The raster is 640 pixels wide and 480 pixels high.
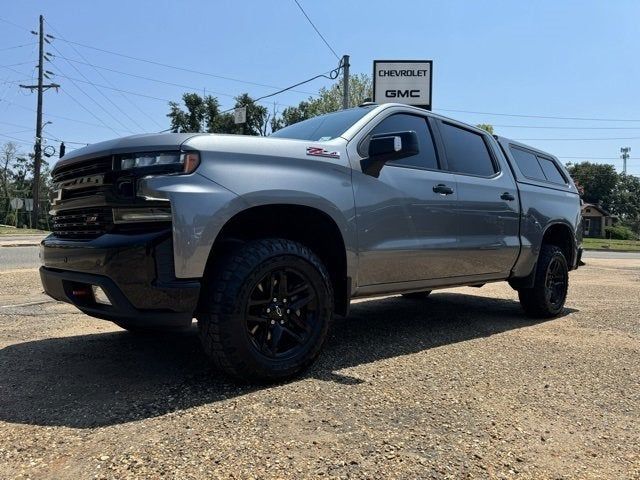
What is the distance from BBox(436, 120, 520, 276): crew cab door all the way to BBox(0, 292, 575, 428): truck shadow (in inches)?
27.7

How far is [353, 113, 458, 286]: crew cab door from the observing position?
3.82 m

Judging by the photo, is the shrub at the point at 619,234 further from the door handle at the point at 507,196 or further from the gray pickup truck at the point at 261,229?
the gray pickup truck at the point at 261,229

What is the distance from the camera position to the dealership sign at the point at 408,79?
21266mm

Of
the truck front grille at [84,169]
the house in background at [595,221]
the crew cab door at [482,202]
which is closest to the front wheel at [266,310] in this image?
the truck front grille at [84,169]

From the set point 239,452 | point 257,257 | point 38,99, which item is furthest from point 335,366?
point 38,99

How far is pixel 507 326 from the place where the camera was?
5387mm

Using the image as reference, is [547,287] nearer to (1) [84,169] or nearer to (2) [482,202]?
(2) [482,202]

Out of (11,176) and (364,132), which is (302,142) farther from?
(11,176)

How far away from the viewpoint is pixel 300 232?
3.75 meters

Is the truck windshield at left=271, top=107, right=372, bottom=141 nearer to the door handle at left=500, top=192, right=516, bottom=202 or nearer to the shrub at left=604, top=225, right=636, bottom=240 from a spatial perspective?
the door handle at left=500, top=192, right=516, bottom=202

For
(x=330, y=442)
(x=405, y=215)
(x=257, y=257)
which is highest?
(x=405, y=215)

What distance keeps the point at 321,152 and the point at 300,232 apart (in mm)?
575

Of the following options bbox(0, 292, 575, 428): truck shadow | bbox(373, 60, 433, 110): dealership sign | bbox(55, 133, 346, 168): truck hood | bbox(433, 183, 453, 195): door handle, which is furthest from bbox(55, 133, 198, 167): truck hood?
bbox(373, 60, 433, 110): dealership sign

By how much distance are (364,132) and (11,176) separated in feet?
312
